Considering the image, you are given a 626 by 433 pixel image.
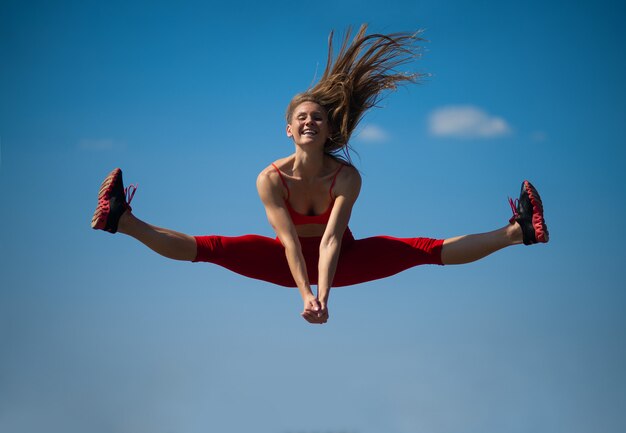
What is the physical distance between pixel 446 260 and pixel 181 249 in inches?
109

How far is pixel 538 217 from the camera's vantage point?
864 centimetres

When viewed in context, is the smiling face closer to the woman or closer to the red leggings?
the woman

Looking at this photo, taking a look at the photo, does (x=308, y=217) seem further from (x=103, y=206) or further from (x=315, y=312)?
(x=103, y=206)

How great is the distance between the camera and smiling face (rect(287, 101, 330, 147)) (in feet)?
28.9

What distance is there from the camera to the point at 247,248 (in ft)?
29.0

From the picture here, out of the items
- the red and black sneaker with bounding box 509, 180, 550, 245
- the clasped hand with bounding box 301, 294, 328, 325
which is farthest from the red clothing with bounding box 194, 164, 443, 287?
the clasped hand with bounding box 301, 294, 328, 325

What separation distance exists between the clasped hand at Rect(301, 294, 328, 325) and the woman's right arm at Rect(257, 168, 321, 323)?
0.11 feet

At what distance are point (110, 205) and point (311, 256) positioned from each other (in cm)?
215

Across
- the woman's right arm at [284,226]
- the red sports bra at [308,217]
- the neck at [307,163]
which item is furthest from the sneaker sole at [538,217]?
the woman's right arm at [284,226]

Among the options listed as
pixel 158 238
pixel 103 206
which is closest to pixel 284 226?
pixel 158 238

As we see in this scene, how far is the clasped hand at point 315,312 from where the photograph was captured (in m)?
7.66

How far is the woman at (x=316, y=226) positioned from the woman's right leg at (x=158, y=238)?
0.03ft

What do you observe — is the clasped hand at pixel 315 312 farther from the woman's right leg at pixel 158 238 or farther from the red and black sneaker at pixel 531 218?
the red and black sneaker at pixel 531 218

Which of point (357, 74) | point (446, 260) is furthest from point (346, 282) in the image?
point (357, 74)
